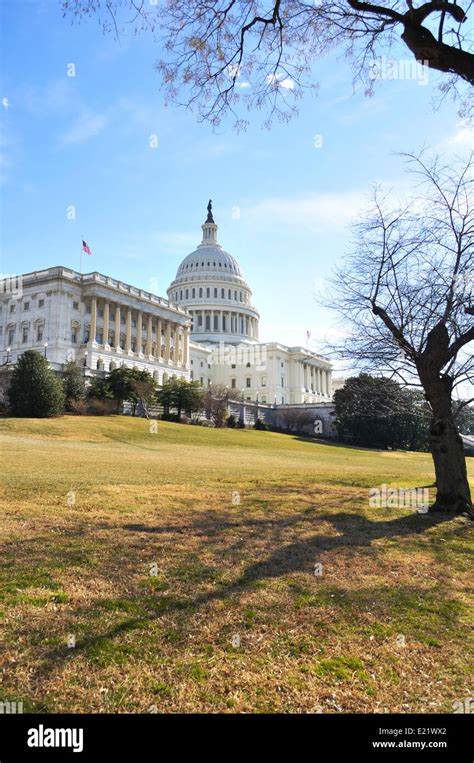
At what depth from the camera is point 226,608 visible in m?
5.56

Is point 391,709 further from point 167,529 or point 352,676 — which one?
point 167,529

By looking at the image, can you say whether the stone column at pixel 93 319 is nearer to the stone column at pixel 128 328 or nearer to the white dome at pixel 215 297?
the stone column at pixel 128 328

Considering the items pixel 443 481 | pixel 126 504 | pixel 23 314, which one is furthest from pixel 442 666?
pixel 23 314

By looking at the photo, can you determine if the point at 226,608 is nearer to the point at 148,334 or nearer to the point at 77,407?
the point at 77,407

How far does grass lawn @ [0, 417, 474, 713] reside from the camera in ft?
13.4

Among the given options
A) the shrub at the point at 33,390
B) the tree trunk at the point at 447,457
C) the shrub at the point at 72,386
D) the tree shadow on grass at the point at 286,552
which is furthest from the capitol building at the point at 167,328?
the tree shadow on grass at the point at 286,552

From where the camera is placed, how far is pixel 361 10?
834 centimetres

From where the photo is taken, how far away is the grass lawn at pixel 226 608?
4074 millimetres

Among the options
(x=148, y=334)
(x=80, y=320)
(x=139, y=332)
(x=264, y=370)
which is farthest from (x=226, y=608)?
(x=264, y=370)

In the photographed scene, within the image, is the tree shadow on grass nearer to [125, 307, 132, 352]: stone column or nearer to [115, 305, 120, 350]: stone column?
[115, 305, 120, 350]: stone column

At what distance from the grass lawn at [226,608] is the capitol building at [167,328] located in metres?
38.4

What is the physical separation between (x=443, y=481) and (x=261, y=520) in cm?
496

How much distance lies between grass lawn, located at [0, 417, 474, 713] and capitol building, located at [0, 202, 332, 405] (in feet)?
126

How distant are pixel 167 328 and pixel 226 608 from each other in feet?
312
